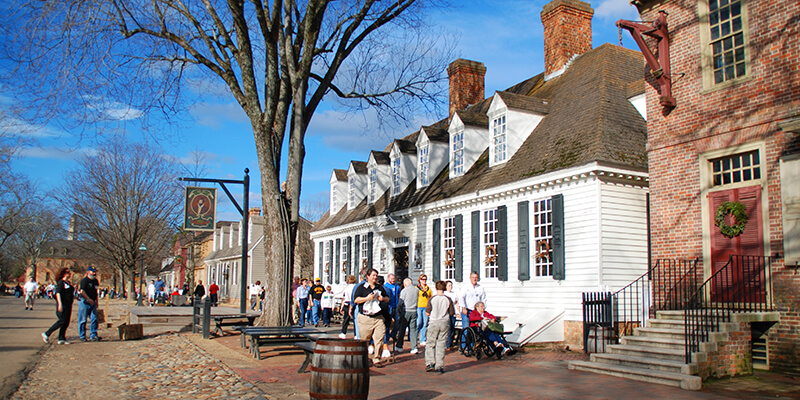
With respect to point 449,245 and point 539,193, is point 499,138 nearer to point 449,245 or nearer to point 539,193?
point 539,193

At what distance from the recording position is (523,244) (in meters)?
15.1

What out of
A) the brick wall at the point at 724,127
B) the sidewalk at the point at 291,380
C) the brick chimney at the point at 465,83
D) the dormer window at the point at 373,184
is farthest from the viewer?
the dormer window at the point at 373,184

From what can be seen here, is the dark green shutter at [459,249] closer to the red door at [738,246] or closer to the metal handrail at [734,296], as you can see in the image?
the red door at [738,246]

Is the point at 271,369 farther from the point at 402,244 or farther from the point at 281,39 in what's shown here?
the point at 402,244

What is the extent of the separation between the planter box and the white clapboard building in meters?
8.60

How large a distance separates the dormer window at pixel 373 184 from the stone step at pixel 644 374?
627 inches

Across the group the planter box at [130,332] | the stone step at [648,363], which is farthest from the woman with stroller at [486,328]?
the planter box at [130,332]

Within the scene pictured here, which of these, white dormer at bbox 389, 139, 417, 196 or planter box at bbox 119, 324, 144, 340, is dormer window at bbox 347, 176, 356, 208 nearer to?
white dormer at bbox 389, 139, 417, 196

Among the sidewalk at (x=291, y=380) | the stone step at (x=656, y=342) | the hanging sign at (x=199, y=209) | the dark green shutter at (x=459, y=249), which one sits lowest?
the sidewalk at (x=291, y=380)

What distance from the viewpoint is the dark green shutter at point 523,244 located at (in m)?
15.0

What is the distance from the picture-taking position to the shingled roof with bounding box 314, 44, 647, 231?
548 inches

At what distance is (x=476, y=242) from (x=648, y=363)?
26.3 feet

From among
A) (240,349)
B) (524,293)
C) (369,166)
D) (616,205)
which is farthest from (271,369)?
(369,166)

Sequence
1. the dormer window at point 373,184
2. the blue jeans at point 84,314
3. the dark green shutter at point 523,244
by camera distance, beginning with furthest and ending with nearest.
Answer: the dormer window at point 373,184 < the dark green shutter at point 523,244 < the blue jeans at point 84,314
